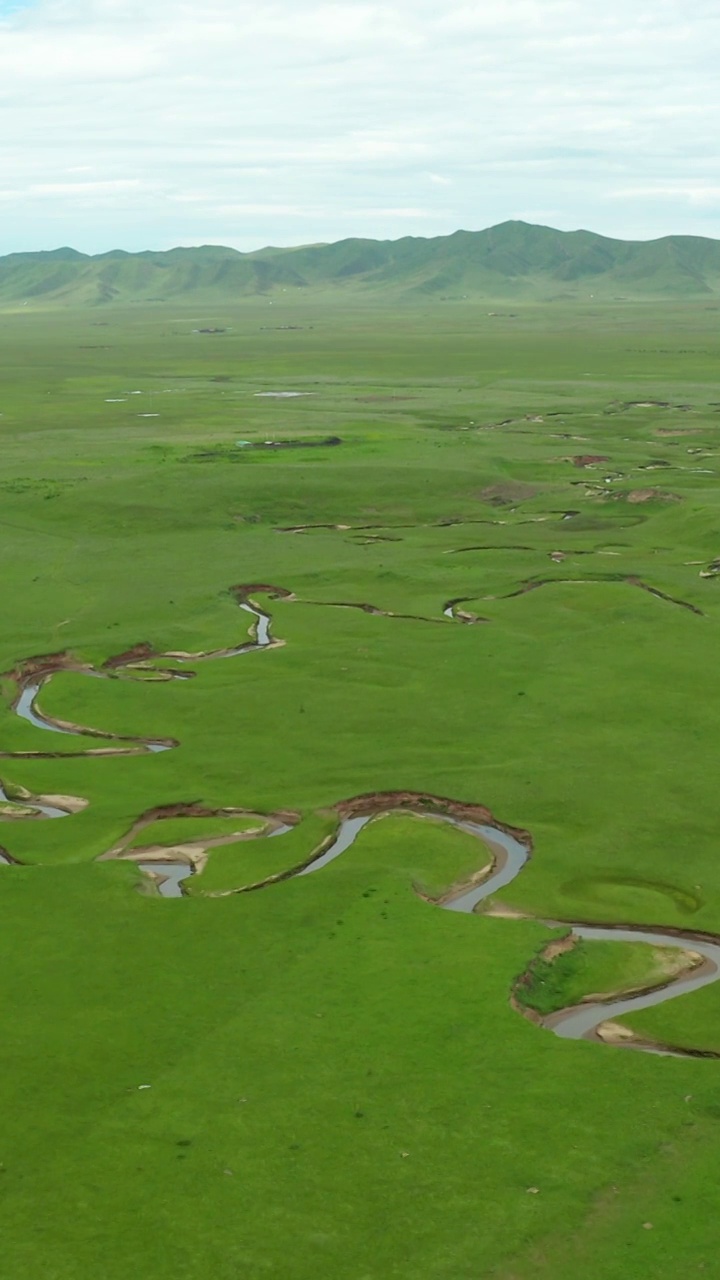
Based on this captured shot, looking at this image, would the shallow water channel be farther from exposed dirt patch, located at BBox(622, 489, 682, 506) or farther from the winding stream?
exposed dirt patch, located at BBox(622, 489, 682, 506)

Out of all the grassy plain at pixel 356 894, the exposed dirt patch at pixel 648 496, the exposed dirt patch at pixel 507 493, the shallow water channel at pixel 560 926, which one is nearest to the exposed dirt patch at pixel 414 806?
the shallow water channel at pixel 560 926

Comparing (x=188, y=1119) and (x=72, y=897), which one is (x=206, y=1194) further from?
(x=72, y=897)

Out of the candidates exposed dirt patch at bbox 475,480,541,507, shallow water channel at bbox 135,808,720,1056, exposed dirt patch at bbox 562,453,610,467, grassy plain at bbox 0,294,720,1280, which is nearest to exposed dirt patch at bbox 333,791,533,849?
shallow water channel at bbox 135,808,720,1056

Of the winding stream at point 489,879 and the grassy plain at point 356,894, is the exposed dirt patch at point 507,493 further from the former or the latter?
the winding stream at point 489,879

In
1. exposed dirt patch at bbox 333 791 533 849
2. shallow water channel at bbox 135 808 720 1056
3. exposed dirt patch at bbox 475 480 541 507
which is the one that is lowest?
shallow water channel at bbox 135 808 720 1056

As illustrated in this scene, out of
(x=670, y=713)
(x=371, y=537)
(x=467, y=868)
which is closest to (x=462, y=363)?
(x=371, y=537)

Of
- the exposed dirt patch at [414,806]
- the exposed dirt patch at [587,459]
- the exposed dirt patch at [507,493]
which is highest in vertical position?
the exposed dirt patch at [587,459]

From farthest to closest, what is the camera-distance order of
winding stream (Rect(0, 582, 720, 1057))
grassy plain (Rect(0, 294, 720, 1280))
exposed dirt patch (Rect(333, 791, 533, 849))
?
exposed dirt patch (Rect(333, 791, 533, 849)) < winding stream (Rect(0, 582, 720, 1057)) < grassy plain (Rect(0, 294, 720, 1280))
